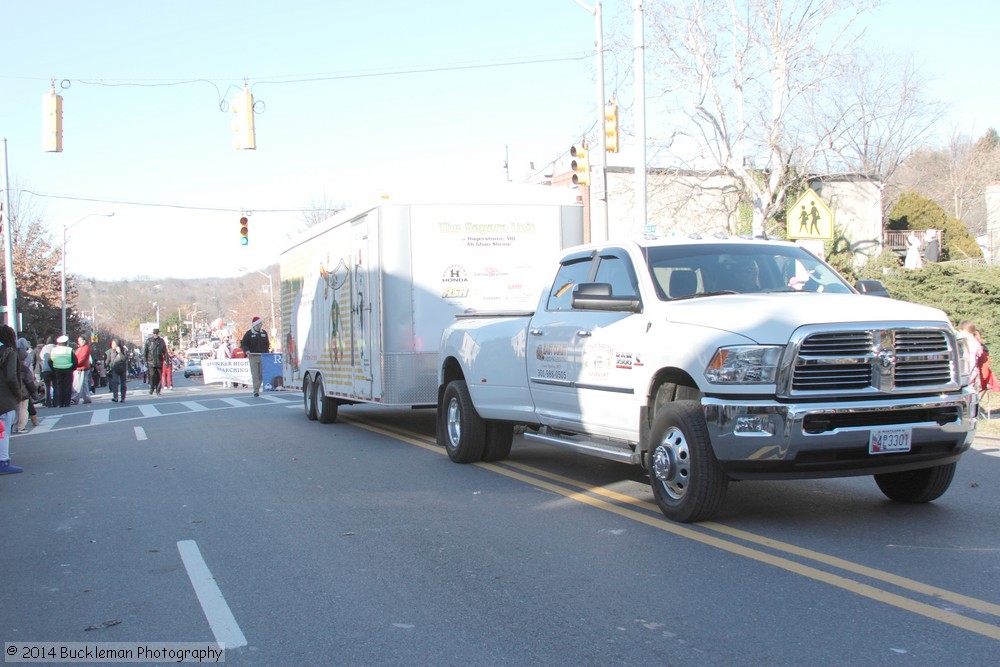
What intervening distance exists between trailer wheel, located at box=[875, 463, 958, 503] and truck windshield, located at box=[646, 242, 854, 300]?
1481 millimetres

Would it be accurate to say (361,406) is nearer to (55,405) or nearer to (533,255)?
(533,255)

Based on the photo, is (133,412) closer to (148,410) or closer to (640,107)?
(148,410)

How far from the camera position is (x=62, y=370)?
24016mm

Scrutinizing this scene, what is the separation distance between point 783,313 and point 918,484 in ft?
6.34

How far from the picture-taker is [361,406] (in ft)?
63.1

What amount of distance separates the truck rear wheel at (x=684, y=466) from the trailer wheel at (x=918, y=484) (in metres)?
1.41

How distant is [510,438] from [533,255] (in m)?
2.89

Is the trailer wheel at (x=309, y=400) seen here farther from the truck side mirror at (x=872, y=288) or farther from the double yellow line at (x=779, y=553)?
the truck side mirror at (x=872, y=288)

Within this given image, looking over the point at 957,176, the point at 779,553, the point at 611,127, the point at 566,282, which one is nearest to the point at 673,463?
the point at 779,553

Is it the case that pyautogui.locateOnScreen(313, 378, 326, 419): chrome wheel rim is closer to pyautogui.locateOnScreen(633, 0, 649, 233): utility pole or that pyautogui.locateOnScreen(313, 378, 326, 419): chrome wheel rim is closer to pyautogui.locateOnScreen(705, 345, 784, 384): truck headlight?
pyautogui.locateOnScreen(633, 0, 649, 233): utility pole

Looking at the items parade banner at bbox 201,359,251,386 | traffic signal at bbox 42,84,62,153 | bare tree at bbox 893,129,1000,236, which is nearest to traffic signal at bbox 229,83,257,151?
traffic signal at bbox 42,84,62,153

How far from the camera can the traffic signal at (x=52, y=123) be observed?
60.6ft

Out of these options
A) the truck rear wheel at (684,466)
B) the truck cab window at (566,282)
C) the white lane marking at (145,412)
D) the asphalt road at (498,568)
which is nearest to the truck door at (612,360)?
the truck cab window at (566,282)

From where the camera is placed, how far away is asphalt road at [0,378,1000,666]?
14.6ft
